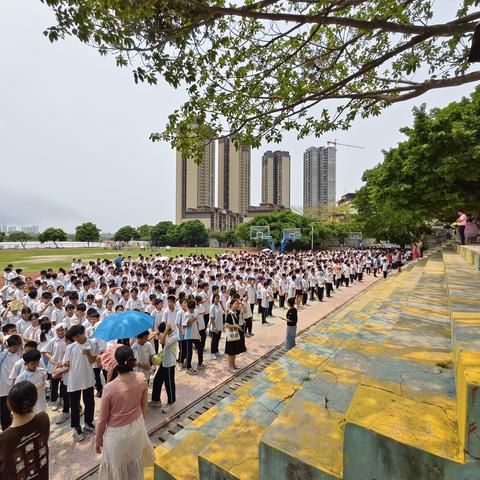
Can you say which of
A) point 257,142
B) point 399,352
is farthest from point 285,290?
point 399,352

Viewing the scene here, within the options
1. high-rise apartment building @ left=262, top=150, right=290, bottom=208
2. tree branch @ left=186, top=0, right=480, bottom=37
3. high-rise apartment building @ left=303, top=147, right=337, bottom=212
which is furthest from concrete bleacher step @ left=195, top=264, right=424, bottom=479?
high-rise apartment building @ left=262, top=150, right=290, bottom=208

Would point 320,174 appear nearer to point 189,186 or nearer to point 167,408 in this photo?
point 189,186

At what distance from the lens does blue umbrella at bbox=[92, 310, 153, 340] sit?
4.11 meters

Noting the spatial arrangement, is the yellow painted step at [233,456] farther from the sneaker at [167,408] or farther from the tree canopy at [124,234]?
the tree canopy at [124,234]

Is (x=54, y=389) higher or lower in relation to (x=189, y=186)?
lower

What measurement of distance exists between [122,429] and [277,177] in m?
102

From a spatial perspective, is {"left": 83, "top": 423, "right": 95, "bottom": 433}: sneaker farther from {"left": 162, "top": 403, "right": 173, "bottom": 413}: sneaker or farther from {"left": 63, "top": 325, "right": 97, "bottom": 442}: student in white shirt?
{"left": 162, "top": 403, "right": 173, "bottom": 413}: sneaker

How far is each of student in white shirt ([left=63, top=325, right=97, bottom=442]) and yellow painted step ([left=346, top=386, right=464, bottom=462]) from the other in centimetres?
402

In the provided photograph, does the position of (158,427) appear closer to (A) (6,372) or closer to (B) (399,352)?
(A) (6,372)

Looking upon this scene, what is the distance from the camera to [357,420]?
1.86m

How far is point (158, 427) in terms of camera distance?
4.67 m

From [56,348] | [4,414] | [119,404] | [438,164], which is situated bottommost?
[4,414]

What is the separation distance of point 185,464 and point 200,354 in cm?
393

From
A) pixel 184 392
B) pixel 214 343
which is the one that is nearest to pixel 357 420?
pixel 184 392
